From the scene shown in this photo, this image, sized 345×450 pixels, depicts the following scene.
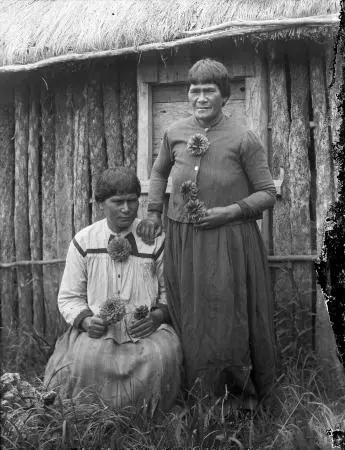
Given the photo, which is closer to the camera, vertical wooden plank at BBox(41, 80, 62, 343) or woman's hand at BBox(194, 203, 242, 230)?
woman's hand at BBox(194, 203, 242, 230)

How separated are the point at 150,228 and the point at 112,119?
5.27 feet

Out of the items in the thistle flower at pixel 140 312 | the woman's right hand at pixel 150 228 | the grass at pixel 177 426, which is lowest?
the grass at pixel 177 426

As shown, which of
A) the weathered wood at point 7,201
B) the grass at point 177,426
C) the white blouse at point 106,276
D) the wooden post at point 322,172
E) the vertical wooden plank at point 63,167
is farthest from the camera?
the weathered wood at point 7,201

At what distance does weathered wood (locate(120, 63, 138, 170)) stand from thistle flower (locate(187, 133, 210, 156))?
4.91 feet

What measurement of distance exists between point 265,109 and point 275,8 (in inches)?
29.1

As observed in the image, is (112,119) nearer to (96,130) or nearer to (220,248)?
(96,130)

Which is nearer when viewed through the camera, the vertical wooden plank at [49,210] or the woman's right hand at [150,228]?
the woman's right hand at [150,228]

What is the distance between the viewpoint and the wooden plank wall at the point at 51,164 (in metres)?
5.95

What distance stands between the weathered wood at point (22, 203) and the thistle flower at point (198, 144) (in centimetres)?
241

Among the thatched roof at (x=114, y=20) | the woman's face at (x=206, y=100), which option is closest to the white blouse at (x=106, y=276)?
the woman's face at (x=206, y=100)

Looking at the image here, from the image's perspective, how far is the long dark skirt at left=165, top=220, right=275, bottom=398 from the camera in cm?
442

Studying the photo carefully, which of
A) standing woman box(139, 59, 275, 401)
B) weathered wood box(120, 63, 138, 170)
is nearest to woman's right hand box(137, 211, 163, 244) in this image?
standing woman box(139, 59, 275, 401)

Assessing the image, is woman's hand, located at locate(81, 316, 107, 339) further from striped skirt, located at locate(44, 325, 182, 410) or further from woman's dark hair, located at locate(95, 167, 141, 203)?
woman's dark hair, located at locate(95, 167, 141, 203)

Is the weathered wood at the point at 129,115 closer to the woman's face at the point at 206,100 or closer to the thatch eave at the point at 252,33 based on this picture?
the thatch eave at the point at 252,33
